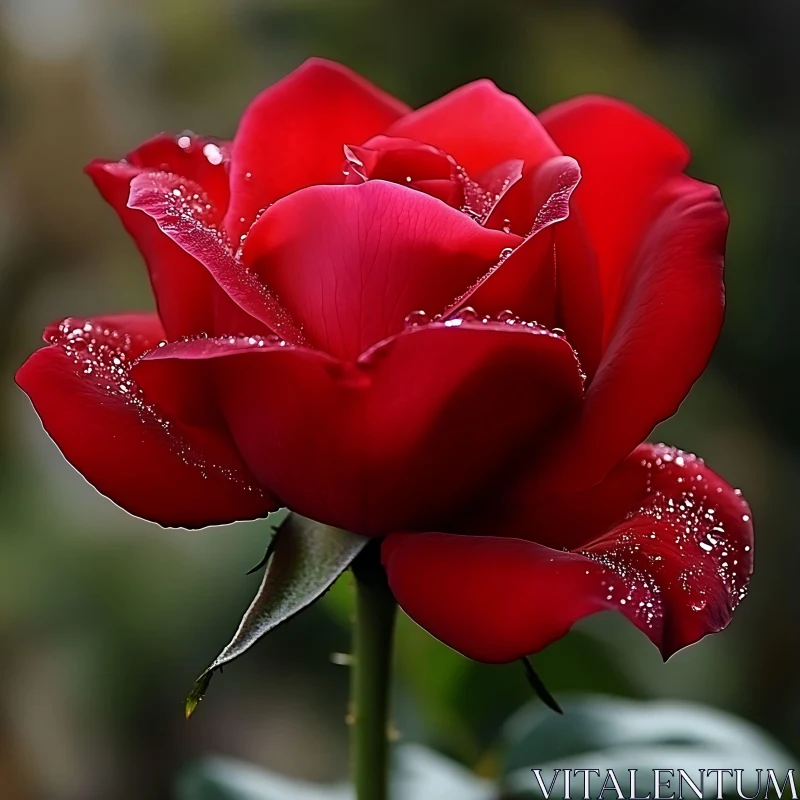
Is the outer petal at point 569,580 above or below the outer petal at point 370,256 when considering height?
below

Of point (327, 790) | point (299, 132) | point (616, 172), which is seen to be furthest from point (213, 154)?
point (327, 790)

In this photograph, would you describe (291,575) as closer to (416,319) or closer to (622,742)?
(416,319)

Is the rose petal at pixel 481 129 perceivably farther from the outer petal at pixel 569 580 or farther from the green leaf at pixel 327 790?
the green leaf at pixel 327 790

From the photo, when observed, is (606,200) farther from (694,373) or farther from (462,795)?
(462,795)

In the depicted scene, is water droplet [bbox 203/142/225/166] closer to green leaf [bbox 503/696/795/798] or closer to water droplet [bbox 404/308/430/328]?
water droplet [bbox 404/308/430/328]

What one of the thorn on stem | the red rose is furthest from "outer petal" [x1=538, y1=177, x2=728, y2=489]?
the thorn on stem

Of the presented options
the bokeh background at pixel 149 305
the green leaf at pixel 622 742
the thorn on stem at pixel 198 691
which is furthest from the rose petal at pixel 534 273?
the bokeh background at pixel 149 305
